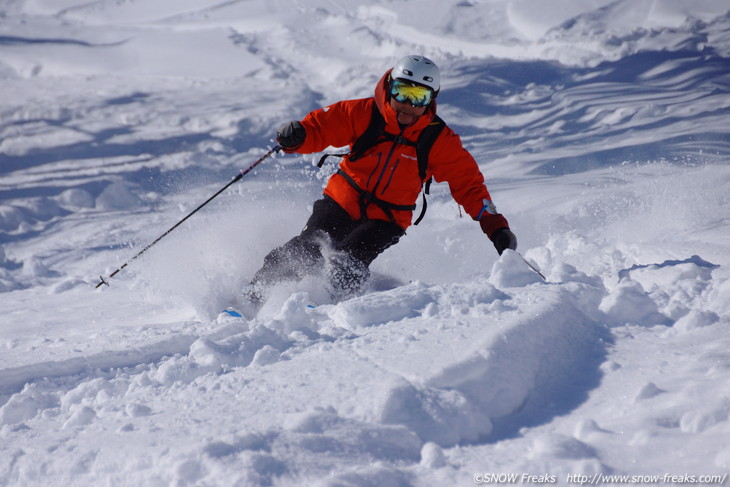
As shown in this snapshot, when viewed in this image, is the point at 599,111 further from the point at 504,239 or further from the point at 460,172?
the point at 504,239

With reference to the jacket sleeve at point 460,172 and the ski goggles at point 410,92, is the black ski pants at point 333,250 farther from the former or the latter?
the ski goggles at point 410,92

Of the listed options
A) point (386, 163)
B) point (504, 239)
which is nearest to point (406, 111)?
point (386, 163)

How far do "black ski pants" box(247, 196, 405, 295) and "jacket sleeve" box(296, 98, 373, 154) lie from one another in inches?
20.1

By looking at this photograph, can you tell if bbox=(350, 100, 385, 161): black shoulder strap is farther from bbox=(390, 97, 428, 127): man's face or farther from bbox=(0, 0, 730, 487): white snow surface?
bbox=(0, 0, 730, 487): white snow surface

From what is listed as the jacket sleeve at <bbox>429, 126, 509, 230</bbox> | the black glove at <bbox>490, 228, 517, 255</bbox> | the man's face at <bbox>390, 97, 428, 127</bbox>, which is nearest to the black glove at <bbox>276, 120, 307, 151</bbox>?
the man's face at <bbox>390, 97, 428, 127</bbox>

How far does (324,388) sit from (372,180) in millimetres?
2573

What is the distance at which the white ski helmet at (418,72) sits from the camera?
3891 mm

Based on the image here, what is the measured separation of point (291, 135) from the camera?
165 inches

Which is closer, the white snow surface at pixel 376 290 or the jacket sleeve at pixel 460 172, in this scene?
the white snow surface at pixel 376 290

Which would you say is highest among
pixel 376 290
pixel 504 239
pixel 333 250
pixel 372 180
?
pixel 372 180

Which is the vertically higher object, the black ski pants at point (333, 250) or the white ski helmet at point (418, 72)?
the white ski helmet at point (418, 72)

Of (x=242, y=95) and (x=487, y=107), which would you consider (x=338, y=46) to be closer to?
(x=242, y=95)

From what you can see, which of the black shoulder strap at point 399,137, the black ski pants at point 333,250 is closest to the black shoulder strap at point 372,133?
the black shoulder strap at point 399,137

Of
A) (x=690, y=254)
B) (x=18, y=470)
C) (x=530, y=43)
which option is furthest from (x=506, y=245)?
(x=530, y=43)
